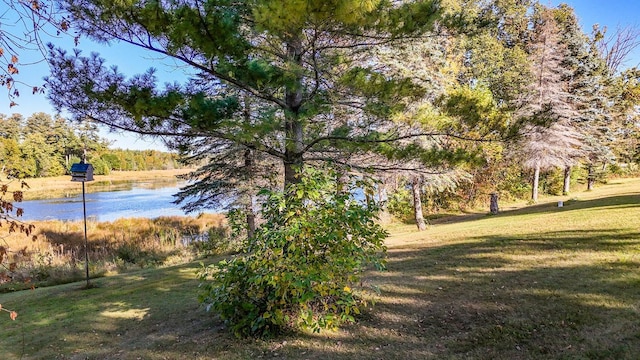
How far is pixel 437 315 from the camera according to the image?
378 centimetres

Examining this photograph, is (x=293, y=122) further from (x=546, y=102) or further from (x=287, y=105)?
(x=546, y=102)

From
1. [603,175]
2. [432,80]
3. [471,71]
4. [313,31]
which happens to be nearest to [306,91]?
[313,31]

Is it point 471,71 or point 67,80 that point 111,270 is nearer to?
point 67,80

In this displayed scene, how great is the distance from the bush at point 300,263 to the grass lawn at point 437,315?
24cm

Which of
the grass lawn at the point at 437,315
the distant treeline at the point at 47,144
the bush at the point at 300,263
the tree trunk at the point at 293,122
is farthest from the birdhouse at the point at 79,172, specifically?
the distant treeline at the point at 47,144

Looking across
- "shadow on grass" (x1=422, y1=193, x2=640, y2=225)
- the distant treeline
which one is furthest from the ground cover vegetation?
the distant treeline

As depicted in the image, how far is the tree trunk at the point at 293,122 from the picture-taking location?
4395mm

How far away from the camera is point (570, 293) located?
3.87 meters

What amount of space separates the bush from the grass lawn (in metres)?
0.24

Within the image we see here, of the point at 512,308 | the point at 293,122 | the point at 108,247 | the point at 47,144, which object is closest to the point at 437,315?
the point at 512,308

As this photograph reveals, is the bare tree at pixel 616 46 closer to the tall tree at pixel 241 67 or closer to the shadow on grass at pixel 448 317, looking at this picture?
the shadow on grass at pixel 448 317

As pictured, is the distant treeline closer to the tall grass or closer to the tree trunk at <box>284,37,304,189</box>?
the tall grass

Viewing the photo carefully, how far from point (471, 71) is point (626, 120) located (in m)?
14.6

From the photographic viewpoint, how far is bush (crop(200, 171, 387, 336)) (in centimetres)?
326
